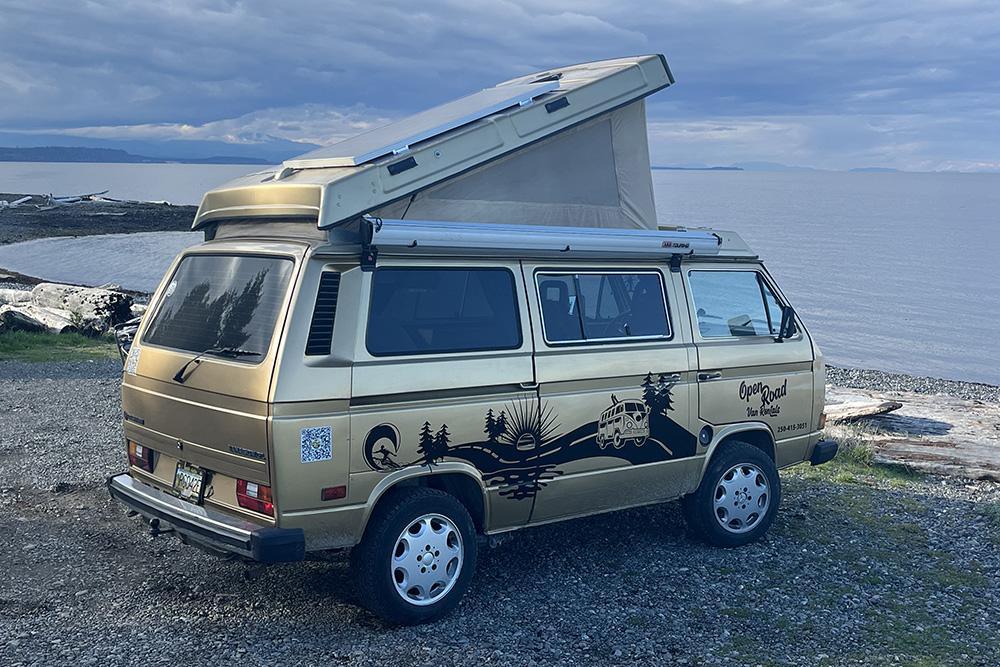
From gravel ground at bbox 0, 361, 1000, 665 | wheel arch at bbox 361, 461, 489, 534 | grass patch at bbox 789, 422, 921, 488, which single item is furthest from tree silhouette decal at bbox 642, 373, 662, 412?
grass patch at bbox 789, 422, 921, 488

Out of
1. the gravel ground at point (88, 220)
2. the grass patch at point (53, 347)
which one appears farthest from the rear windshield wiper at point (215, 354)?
the gravel ground at point (88, 220)

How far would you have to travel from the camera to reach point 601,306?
6.80 meters

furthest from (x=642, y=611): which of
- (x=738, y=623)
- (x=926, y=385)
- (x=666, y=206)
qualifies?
(x=666, y=206)

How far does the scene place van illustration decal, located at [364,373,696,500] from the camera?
5.80m

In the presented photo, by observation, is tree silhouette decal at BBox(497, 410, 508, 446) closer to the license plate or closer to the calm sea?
the license plate

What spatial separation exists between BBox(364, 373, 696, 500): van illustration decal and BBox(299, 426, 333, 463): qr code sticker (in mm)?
240

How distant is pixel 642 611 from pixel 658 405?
54.5 inches

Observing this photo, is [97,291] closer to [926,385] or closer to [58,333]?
[58,333]

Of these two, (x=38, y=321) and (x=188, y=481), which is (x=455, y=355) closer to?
(x=188, y=481)

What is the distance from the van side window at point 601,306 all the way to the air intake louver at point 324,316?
4.80 feet

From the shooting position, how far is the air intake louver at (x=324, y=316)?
544cm

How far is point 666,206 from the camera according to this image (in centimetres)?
10944

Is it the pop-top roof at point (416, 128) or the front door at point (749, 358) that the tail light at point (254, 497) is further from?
the front door at point (749, 358)

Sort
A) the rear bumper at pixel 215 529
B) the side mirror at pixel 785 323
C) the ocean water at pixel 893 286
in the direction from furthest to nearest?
the ocean water at pixel 893 286
the side mirror at pixel 785 323
the rear bumper at pixel 215 529
